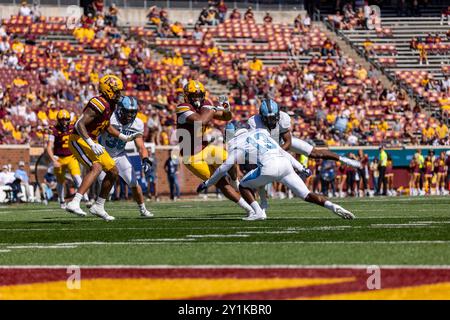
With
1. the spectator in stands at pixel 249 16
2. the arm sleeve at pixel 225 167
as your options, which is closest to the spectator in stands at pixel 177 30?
the spectator in stands at pixel 249 16

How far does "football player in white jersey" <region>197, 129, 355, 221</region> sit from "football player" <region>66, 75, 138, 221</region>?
54.6 inches

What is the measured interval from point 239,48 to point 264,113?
1116 inches

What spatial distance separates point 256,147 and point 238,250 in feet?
15.4

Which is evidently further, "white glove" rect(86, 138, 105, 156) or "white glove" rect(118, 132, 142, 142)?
"white glove" rect(118, 132, 142, 142)

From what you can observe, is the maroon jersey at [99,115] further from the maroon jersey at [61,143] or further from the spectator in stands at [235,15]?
the spectator in stands at [235,15]

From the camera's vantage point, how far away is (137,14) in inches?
1740

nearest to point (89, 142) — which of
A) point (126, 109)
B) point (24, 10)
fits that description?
point (126, 109)

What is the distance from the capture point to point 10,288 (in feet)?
24.2

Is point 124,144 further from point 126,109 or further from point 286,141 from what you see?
point 286,141

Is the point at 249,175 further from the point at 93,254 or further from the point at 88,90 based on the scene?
→ the point at 88,90

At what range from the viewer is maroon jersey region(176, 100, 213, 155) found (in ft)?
51.4

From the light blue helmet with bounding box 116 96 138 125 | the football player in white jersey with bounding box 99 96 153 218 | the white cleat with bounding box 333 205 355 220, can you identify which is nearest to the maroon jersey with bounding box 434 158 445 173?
the football player in white jersey with bounding box 99 96 153 218

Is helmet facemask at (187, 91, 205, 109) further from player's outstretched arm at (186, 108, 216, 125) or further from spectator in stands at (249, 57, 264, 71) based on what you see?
spectator in stands at (249, 57, 264, 71)
